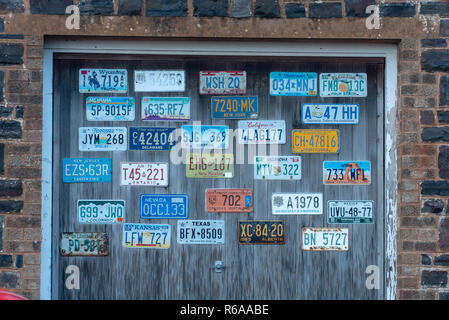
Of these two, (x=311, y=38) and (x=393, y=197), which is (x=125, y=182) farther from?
(x=393, y=197)

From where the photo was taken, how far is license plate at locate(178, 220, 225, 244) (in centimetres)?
470

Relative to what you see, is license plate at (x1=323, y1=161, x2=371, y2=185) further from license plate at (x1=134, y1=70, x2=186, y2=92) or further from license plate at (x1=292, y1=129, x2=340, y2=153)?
license plate at (x1=134, y1=70, x2=186, y2=92)

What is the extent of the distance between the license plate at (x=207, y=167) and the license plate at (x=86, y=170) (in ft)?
2.33

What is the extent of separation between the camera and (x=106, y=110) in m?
4.71

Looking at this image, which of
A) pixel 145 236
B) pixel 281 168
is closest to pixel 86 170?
pixel 145 236

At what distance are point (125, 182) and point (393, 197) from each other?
2.33m

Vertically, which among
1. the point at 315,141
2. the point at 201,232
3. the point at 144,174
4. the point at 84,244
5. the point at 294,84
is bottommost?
the point at 84,244

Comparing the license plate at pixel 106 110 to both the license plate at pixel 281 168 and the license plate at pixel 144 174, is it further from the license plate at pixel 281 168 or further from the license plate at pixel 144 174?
the license plate at pixel 281 168

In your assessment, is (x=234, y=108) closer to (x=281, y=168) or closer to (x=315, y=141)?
(x=281, y=168)

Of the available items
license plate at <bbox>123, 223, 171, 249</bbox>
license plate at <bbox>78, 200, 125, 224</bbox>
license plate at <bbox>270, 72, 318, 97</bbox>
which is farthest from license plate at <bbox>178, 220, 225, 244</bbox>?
license plate at <bbox>270, 72, 318, 97</bbox>

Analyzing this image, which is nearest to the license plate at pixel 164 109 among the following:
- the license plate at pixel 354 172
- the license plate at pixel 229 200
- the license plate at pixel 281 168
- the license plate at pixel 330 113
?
the license plate at pixel 229 200

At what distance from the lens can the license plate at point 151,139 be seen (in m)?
4.72

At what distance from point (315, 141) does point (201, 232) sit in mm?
1290

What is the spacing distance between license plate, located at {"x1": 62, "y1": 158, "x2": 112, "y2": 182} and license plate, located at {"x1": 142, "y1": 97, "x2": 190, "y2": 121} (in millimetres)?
552
